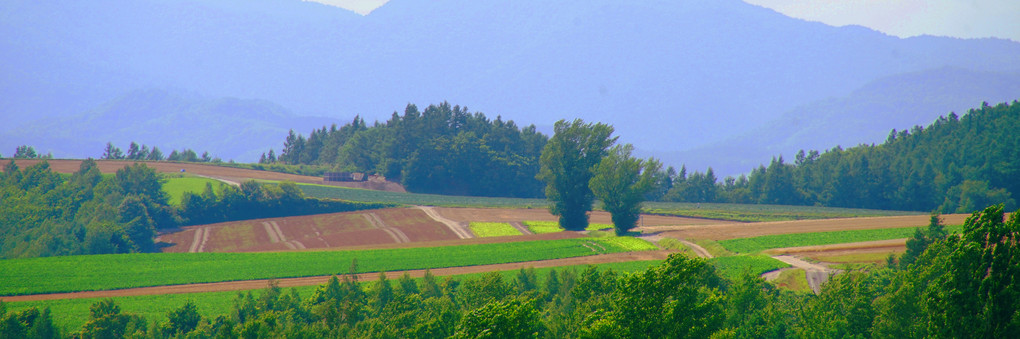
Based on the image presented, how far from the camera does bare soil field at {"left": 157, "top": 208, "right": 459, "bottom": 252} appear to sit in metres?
73.2

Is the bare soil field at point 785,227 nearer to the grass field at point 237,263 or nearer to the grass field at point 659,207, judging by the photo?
the grass field at point 237,263

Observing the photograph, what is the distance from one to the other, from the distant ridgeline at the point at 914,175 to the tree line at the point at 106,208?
6607 centimetres

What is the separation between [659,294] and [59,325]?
33980mm

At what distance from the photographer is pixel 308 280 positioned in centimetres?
5366

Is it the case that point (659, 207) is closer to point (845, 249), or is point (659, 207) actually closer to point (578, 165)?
point (578, 165)

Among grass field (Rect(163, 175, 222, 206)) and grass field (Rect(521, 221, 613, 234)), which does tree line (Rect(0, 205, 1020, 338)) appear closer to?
grass field (Rect(521, 221, 613, 234))

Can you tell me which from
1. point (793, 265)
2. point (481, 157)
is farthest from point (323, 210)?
point (793, 265)

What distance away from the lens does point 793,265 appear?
179 feet

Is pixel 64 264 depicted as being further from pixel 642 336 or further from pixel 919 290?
pixel 919 290

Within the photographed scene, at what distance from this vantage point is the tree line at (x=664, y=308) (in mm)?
17562

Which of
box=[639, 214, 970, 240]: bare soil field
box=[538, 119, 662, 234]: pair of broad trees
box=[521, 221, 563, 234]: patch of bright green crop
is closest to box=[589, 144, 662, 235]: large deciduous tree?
box=[538, 119, 662, 234]: pair of broad trees

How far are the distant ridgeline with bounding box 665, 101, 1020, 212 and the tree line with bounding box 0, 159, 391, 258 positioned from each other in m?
66.1

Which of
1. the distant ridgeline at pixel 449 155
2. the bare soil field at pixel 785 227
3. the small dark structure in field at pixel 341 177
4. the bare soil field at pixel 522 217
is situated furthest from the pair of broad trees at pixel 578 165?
the small dark structure in field at pixel 341 177

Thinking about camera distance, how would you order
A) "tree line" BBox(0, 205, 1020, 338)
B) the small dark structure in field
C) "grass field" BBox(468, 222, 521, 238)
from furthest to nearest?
1. the small dark structure in field
2. "grass field" BBox(468, 222, 521, 238)
3. "tree line" BBox(0, 205, 1020, 338)
